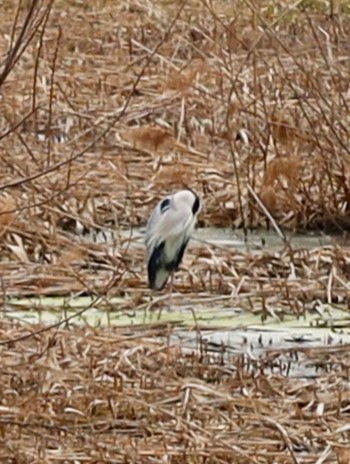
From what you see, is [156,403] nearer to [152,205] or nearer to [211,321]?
[211,321]

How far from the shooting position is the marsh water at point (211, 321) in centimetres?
637

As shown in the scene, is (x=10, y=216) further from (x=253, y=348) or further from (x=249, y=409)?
(x=249, y=409)

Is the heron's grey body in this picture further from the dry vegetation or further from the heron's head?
the dry vegetation

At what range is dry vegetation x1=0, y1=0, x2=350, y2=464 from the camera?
5293 millimetres

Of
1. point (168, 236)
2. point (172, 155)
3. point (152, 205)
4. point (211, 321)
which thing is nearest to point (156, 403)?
point (211, 321)

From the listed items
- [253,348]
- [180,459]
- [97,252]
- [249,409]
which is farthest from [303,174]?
[180,459]

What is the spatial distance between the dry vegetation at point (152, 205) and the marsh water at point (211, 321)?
9 centimetres

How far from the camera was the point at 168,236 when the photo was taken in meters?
7.09

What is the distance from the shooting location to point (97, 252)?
7676 mm

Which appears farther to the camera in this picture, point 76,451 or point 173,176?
point 173,176

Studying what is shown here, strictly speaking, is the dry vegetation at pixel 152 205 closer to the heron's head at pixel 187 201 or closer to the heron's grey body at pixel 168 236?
the heron's grey body at pixel 168 236

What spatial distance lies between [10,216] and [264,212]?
1.26m

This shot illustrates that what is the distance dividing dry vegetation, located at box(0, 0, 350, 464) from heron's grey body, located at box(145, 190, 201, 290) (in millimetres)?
156

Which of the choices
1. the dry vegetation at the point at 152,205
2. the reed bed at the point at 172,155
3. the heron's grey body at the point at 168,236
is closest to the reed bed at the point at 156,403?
the dry vegetation at the point at 152,205
